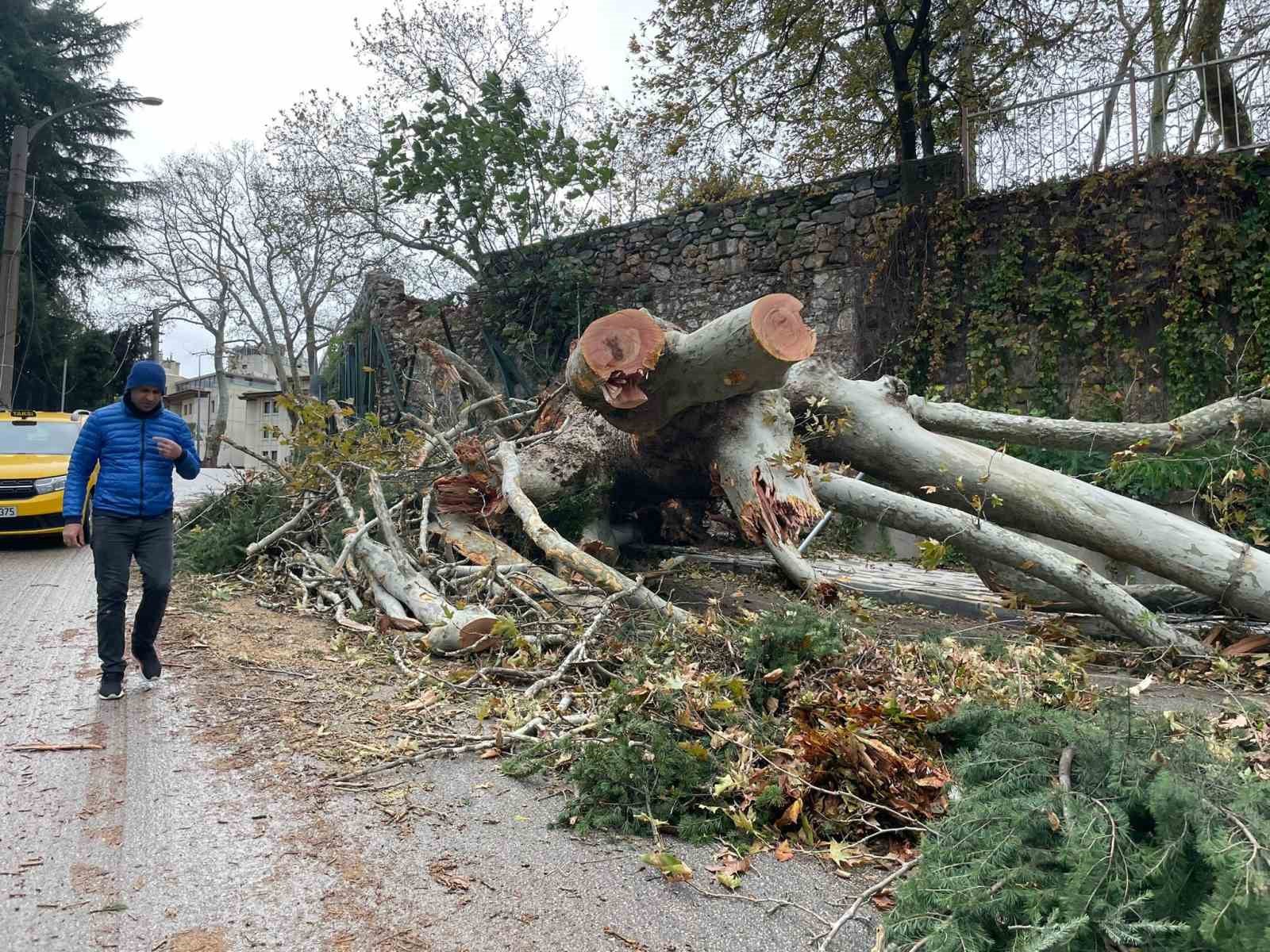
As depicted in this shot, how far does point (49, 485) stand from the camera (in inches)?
358

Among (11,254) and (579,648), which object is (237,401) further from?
(579,648)

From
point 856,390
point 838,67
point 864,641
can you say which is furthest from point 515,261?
point 864,641

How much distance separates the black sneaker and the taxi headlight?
5912 mm

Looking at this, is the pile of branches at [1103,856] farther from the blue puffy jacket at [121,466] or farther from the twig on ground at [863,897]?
the blue puffy jacket at [121,466]

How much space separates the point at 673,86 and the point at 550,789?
46.0 ft

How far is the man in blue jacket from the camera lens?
13.6ft

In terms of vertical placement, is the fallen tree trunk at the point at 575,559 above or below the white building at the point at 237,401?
below

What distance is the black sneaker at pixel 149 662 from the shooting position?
421 cm

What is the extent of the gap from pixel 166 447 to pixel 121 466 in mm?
205

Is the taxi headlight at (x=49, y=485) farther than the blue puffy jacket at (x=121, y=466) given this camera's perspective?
Yes

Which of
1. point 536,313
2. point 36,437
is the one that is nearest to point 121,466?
point 36,437

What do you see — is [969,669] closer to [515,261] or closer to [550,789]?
[550,789]

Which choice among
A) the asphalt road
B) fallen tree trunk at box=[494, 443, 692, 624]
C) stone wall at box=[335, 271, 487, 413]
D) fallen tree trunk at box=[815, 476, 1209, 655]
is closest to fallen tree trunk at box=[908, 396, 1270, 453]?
fallen tree trunk at box=[815, 476, 1209, 655]

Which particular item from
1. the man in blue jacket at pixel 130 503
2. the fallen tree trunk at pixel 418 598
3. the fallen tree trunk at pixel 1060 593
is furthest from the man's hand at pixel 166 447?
the fallen tree trunk at pixel 1060 593
